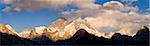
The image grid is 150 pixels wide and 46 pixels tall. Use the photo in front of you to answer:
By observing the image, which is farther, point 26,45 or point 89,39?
point 89,39

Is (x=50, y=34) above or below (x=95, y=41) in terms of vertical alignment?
above

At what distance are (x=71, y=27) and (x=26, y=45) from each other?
126 m

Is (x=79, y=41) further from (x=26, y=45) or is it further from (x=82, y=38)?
(x=26, y=45)

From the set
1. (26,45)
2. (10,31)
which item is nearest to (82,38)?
(26,45)

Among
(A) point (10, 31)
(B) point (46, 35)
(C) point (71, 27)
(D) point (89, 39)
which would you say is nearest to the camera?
(D) point (89, 39)

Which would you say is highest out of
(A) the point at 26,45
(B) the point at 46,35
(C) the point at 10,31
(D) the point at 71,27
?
(D) the point at 71,27

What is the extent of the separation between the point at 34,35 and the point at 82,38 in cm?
8092

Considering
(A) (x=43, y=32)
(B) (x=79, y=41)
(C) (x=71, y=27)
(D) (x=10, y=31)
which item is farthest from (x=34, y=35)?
(B) (x=79, y=41)

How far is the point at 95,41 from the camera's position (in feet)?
241

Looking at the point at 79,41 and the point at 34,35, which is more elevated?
the point at 34,35

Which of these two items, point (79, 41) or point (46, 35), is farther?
point (46, 35)

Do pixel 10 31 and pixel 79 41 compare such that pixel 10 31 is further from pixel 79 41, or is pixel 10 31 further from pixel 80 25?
pixel 80 25

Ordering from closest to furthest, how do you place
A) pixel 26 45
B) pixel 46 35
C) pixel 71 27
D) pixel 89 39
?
pixel 26 45, pixel 89 39, pixel 46 35, pixel 71 27

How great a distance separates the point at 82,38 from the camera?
7931cm
